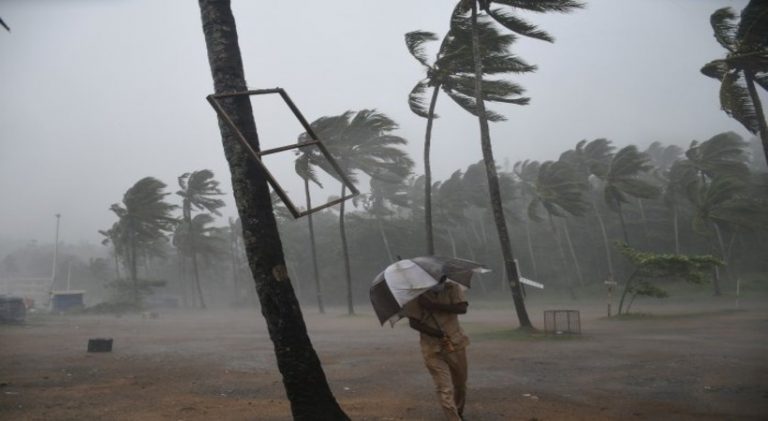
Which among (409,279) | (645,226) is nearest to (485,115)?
(409,279)

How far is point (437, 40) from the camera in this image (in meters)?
16.4

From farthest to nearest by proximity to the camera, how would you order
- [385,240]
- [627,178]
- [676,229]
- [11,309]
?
[385,240] → [676,229] → [627,178] → [11,309]

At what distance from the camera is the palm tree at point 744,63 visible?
11.6 m

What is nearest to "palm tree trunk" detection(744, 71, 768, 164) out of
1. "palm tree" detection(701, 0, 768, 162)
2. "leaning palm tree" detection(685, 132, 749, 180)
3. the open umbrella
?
"palm tree" detection(701, 0, 768, 162)

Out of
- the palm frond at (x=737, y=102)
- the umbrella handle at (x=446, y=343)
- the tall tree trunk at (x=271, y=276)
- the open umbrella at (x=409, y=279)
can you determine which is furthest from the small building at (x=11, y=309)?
the palm frond at (x=737, y=102)

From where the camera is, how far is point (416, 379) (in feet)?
26.9

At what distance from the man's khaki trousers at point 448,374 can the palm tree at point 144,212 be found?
37.2m

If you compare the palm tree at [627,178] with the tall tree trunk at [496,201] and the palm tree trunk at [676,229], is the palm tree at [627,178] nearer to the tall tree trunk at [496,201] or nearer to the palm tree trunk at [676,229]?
the palm tree trunk at [676,229]

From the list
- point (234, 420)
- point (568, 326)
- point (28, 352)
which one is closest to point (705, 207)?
point (568, 326)

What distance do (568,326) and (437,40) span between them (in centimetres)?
995

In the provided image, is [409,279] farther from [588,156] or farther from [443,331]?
[588,156]

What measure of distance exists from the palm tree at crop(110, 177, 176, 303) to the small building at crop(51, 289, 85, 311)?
3.97 meters

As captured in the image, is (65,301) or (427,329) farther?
(65,301)

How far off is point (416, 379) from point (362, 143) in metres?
18.9
